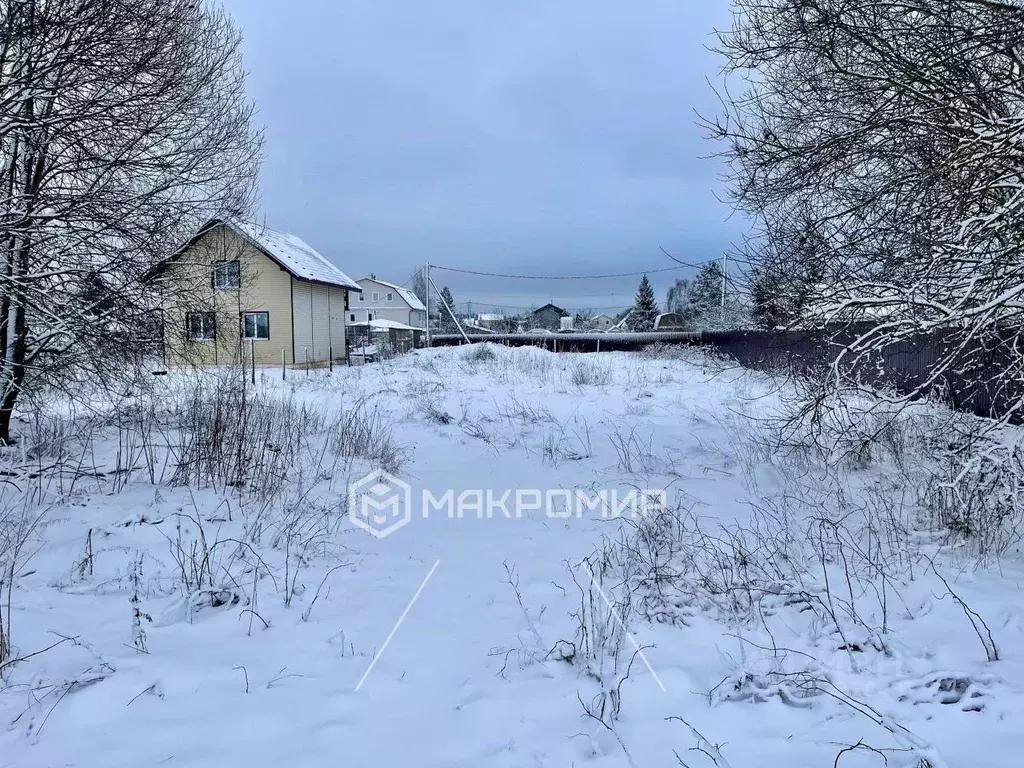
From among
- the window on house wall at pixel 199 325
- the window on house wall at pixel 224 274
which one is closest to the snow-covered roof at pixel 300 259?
the window on house wall at pixel 224 274

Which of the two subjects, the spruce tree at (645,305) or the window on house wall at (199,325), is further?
the spruce tree at (645,305)

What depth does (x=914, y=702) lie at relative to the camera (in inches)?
85.8

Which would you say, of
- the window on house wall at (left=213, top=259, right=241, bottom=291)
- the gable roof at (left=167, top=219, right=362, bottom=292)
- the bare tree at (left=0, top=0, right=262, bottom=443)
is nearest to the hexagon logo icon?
the bare tree at (left=0, top=0, right=262, bottom=443)

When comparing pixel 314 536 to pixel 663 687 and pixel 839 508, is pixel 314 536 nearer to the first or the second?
pixel 663 687

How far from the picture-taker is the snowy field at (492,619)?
2.03 meters

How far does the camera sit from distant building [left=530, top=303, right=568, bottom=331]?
241 feet

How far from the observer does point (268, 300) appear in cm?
2111

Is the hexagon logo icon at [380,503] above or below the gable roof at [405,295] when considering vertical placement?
below

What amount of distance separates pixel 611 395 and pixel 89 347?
8.73m

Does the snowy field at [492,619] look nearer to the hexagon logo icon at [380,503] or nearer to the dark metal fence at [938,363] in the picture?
the hexagon logo icon at [380,503]

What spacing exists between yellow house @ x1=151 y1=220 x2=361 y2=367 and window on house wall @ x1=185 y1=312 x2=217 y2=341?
0.01 m

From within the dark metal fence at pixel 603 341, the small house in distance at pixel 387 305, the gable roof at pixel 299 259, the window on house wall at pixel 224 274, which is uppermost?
the small house in distance at pixel 387 305

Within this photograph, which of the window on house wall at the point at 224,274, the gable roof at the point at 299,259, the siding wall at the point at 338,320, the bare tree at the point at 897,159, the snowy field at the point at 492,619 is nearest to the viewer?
the snowy field at the point at 492,619

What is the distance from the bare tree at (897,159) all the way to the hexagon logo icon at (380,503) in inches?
156
